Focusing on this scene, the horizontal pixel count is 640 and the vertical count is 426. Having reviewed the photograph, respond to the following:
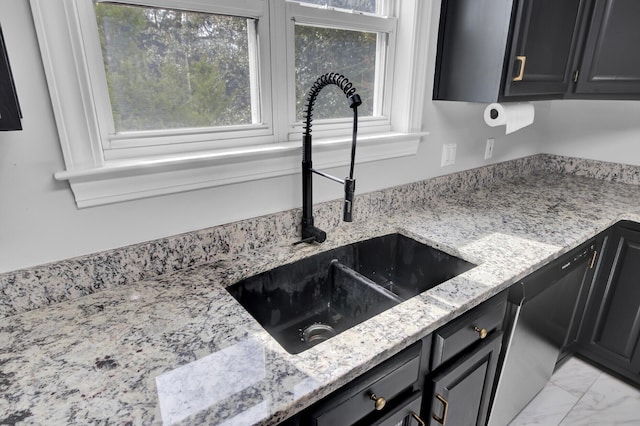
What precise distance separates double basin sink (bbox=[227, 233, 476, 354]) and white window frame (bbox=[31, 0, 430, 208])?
1.04 feet

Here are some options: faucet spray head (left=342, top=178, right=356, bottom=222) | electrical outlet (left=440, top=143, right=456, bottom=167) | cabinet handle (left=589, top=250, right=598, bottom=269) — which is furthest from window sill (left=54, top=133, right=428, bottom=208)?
cabinet handle (left=589, top=250, right=598, bottom=269)

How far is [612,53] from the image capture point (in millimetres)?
1569

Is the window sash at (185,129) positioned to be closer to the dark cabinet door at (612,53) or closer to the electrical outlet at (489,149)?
the electrical outlet at (489,149)

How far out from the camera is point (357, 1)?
4.35 ft

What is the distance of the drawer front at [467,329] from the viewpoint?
92 cm

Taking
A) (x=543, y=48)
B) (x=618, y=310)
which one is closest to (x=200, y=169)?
(x=543, y=48)

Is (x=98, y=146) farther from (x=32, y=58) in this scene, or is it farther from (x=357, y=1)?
(x=357, y=1)

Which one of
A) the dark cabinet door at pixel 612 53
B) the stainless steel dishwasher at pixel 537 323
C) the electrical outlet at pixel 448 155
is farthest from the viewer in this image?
the electrical outlet at pixel 448 155

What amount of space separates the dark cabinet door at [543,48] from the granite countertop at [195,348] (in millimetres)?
641

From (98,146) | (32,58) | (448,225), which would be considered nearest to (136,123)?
(98,146)

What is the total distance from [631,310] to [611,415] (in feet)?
1.55

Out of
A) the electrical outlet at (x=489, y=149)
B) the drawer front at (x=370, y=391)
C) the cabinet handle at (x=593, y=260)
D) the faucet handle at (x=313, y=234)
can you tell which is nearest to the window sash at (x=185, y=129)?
the faucet handle at (x=313, y=234)

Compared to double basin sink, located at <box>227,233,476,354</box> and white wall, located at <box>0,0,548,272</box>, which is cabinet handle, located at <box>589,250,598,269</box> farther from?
white wall, located at <box>0,0,548,272</box>

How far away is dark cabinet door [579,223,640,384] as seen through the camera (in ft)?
5.16
